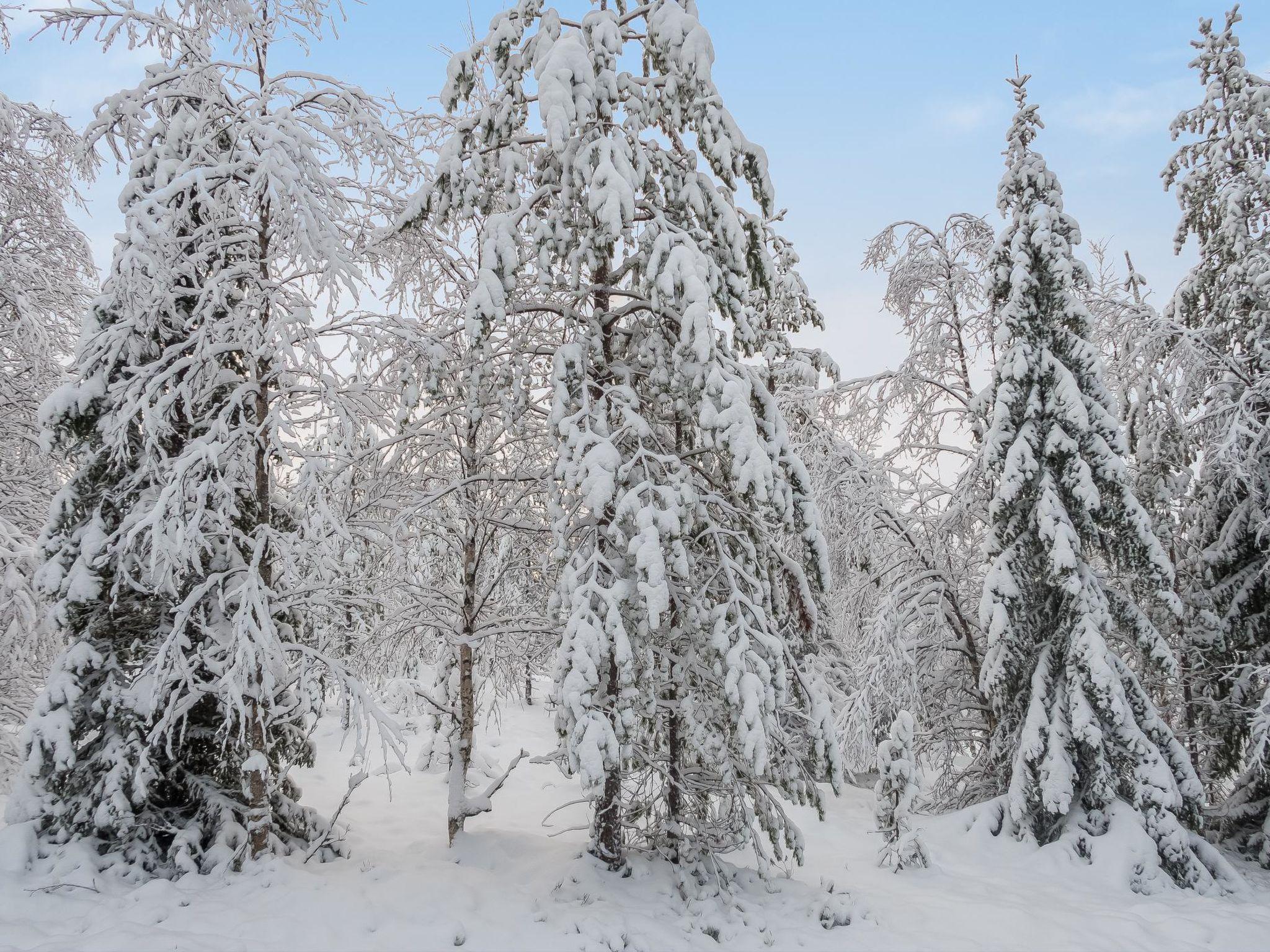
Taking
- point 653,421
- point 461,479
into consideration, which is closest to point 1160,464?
point 653,421

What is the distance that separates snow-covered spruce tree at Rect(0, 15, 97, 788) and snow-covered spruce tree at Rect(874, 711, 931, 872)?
10678 millimetres

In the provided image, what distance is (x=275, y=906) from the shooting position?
660 cm

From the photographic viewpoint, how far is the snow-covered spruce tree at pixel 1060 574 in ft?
31.0

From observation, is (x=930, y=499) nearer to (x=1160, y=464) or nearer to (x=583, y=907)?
(x=1160, y=464)

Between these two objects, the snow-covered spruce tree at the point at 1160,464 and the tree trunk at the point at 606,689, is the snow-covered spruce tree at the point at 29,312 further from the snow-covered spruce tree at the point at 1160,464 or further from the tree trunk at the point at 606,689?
the snow-covered spruce tree at the point at 1160,464

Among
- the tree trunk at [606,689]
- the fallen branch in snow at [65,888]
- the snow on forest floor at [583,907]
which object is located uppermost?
the tree trunk at [606,689]

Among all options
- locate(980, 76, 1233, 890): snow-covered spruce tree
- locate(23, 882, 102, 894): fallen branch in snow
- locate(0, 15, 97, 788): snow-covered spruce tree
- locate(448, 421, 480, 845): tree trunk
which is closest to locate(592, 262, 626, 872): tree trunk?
locate(448, 421, 480, 845): tree trunk

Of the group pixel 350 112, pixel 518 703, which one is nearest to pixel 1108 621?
pixel 350 112

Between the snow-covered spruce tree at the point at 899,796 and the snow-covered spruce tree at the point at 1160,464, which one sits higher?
the snow-covered spruce tree at the point at 1160,464

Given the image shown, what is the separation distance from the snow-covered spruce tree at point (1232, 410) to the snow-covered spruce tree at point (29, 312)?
51.4 ft

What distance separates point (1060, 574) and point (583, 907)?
700cm

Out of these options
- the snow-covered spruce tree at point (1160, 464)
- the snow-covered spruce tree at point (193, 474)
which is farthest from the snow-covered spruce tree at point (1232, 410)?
the snow-covered spruce tree at point (193, 474)

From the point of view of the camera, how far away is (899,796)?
33.7ft

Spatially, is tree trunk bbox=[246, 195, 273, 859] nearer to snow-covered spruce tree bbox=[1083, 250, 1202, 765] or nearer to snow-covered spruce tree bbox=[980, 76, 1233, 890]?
snow-covered spruce tree bbox=[980, 76, 1233, 890]
